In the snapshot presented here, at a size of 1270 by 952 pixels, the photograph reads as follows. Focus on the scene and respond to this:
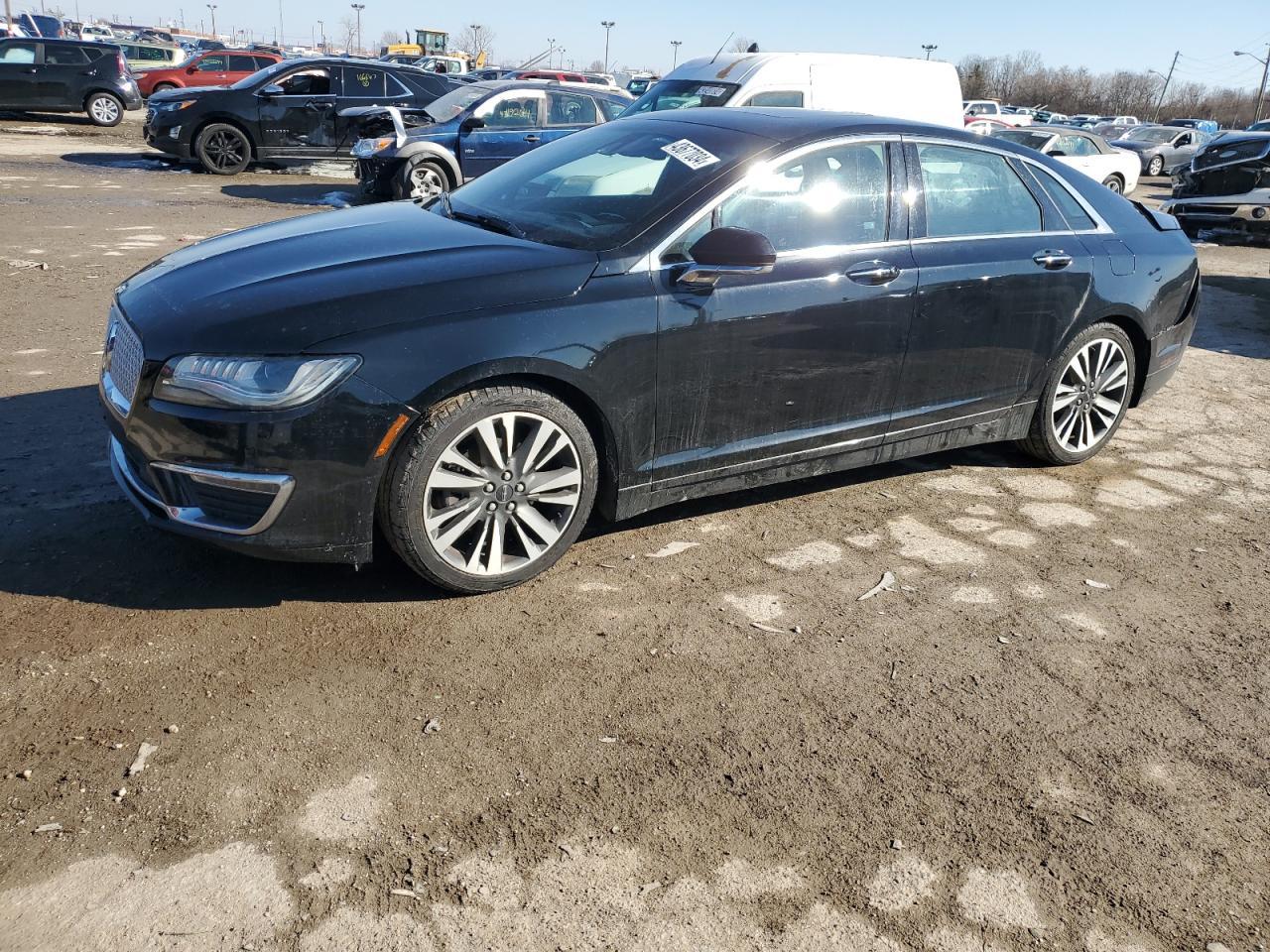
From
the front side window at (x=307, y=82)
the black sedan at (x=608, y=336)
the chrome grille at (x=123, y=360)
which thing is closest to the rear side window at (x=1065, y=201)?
the black sedan at (x=608, y=336)

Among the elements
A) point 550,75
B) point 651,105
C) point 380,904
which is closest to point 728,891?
point 380,904

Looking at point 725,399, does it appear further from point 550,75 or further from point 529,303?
point 550,75

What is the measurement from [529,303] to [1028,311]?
98.1 inches

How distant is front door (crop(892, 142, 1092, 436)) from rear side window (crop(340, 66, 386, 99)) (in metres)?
12.9

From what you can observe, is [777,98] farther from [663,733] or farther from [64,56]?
[64,56]

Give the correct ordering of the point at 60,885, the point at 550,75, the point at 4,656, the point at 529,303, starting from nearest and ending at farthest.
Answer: the point at 60,885 < the point at 4,656 < the point at 529,303 < the point at 550,75

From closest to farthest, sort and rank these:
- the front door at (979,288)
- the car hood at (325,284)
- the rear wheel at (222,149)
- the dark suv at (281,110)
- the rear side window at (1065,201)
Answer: the car hood at (325,284)
the front door at (979,288)
the rear side window at (1065,201)
the dark suv at (281,110)
the rear wheel at (222,149)

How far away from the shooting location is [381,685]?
3.15 metres

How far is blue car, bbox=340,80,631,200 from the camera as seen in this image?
12375mm

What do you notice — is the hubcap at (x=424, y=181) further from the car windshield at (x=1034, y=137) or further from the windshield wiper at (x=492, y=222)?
the car windshield at (x=1034, y=137)

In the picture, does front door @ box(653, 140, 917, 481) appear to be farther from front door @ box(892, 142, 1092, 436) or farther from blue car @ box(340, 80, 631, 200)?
blue car @ box(340, 80, 631, 200)

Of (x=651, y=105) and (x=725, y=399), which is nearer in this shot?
(x=725, y=399)

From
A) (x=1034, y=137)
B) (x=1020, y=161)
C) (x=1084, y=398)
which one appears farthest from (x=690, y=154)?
(x=1034, y=137)

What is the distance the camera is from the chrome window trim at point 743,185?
3781 millimetres
